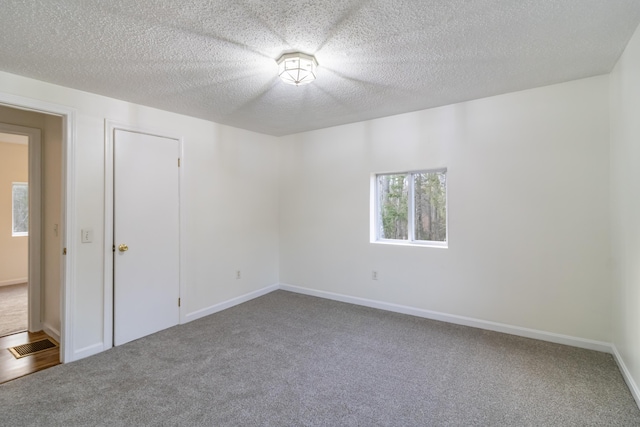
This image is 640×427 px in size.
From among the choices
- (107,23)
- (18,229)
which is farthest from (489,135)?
(18,229)

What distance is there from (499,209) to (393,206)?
4.14 feet

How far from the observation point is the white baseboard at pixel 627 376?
2.02 m

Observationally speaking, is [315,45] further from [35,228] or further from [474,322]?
[35,228]

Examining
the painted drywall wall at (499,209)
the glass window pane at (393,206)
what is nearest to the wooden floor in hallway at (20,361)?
the painted drywall wall at (499,209)

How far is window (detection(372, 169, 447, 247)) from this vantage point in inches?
144

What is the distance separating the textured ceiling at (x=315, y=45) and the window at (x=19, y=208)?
447 cm

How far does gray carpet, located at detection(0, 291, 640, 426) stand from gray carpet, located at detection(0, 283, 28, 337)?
1597 millimetres

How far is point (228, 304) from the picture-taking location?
13.5ft

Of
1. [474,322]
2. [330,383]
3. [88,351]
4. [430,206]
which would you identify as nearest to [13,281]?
[88,351]

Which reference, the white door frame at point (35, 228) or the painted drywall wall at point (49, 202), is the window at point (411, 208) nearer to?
the painted drywall wall at point (49, 202)

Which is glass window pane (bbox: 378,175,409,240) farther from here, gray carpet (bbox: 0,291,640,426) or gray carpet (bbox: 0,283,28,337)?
gray carpet (bbox: 0,283,28,337)

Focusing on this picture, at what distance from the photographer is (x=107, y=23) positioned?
1808 millimetres

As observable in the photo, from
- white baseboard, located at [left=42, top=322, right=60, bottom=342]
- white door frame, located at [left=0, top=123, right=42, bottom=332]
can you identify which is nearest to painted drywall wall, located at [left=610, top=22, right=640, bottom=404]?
white baseboard, located at [left=42, top=322, right=60, bottom=342]

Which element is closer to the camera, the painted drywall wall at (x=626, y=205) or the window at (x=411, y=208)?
the painted drywall wall at (x=626, y=205)
